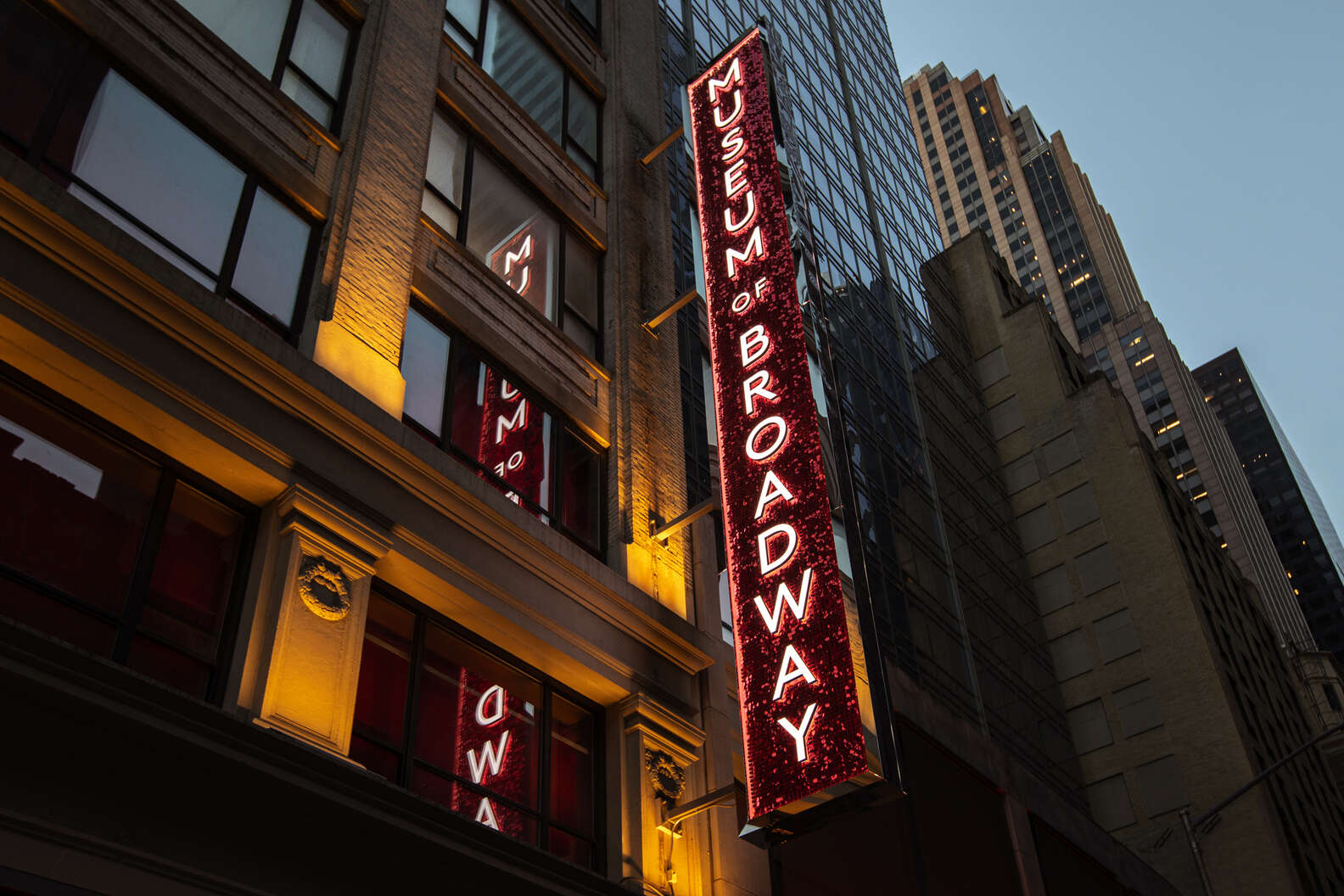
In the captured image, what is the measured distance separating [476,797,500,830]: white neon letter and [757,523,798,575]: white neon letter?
4029 millimetres

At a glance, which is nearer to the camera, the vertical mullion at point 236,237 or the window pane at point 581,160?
the vertical mullion at point 236,237

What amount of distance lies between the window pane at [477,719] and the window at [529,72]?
10171mm

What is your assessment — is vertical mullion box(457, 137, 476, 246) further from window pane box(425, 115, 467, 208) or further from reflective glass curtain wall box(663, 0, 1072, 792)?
reflective glass curtain wall box(663, 0, 1072, 792)

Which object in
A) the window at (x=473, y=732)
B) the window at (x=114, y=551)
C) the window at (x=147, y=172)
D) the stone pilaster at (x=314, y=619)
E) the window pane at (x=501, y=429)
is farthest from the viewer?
the window pane at (x=501, y=429)

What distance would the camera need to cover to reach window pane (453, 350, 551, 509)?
14.6 metres

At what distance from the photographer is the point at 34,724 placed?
7637mm

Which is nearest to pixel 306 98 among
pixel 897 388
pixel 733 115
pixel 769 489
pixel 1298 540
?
pixel 733 115

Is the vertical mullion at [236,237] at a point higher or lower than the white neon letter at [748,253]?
lower

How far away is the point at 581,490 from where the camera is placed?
1617 cm

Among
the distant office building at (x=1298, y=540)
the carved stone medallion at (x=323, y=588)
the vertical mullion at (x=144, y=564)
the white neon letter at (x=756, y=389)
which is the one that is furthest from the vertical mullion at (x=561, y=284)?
the distant office building at (x=1298, y=540)

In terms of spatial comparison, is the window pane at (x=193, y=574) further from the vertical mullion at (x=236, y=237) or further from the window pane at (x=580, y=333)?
the window pane at (x=580, y=333)

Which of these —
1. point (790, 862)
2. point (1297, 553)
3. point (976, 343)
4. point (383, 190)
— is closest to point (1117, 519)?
point (976, 343)

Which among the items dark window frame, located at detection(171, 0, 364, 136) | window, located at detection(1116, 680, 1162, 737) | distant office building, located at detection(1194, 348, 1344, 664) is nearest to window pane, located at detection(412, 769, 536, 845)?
dark window frame, located at detection(171, 0, 364, 136)

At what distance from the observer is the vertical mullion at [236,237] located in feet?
39.8
